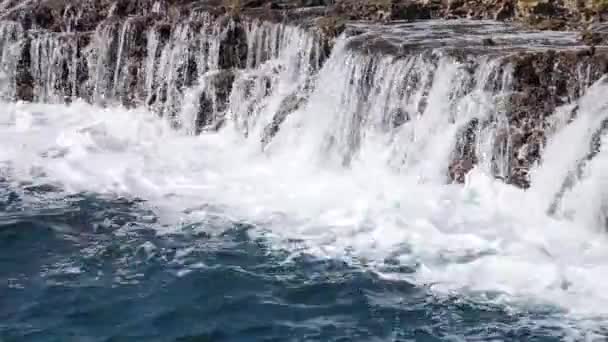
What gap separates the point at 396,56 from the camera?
1534 centimetres

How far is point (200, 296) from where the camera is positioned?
11.4 m

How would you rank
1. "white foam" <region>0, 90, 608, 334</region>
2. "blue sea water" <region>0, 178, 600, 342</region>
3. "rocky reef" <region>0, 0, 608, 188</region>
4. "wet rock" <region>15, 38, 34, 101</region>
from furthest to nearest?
"wet rock" <region>15, 38, 34, 101</region>
"rocky reef" <region>0, 0, 608, 188</region>
"white foam" <region>0, 90, 608, 334</region>
"blue sea water" <region>0, 178, 600, 342</region>

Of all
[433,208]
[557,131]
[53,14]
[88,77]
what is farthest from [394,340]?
[53,14]

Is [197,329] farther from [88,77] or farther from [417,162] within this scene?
[88,77]

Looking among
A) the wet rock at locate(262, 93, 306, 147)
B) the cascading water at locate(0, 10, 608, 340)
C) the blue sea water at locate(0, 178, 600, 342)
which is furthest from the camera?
the wet rock at locate(262, 93, 306, 147)

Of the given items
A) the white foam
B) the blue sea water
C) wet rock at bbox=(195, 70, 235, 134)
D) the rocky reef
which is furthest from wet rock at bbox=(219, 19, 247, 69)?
the blue sea water

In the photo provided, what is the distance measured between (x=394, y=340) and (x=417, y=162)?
4.80 meters

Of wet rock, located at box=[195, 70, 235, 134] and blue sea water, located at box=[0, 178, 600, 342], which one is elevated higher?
wet rock, located at box=[195, 70, 235, 134]

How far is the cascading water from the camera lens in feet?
39.7

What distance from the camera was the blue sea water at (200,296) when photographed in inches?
413

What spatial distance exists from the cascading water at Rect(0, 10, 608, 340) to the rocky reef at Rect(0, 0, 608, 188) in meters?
0.03

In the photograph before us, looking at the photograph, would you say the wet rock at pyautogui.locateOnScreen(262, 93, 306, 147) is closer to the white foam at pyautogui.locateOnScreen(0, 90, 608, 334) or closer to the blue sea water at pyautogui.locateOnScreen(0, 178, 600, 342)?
the white foam at pyautogui.locateOnScreen(0, 90, 608, 334)

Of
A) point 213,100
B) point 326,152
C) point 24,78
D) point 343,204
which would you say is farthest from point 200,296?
point 24,78

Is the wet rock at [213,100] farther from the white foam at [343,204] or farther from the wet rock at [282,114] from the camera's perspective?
the wet rock at [282,114]
